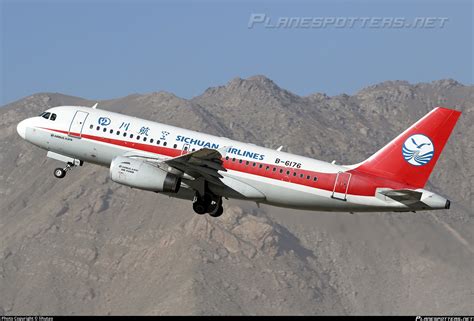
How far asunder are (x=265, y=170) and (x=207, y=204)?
5601mm

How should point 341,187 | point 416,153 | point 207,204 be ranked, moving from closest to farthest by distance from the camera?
point 341,187, point 416,153, point 207,204

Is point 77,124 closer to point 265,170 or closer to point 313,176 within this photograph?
point 265,170

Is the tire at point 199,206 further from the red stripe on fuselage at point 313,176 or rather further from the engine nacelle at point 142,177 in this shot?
the red stripe on fuselage at point 313,176

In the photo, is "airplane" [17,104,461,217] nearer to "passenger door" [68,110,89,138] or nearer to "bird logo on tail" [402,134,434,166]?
"bird logo on tail" [402,134,434,166]

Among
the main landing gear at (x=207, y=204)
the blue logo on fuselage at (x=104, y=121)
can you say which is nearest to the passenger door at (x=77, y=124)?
the blue logo on fuselage at (x=104, y=121)

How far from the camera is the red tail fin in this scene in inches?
2867

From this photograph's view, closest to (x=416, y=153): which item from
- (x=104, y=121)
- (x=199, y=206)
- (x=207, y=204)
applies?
(x=207, y=204)

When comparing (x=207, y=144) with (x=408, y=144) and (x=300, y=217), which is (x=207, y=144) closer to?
(x=408, y=144)

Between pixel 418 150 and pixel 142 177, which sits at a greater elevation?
pixel 418 150

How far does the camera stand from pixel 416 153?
241 ft

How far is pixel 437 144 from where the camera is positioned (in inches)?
2896

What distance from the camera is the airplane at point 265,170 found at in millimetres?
71688

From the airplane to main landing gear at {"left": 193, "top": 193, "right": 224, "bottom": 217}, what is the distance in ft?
0.24

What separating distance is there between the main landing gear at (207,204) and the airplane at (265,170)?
7 cm
